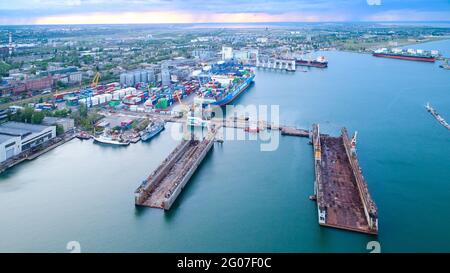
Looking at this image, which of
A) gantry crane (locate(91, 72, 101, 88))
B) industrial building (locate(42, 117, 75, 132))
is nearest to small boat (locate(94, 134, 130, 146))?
industrial building (locate(42, 117, 75, 132))

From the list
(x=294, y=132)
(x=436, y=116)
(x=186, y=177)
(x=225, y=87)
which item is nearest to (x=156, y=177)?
(x=186, y=177)

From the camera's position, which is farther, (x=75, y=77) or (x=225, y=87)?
(x=75, y=77)

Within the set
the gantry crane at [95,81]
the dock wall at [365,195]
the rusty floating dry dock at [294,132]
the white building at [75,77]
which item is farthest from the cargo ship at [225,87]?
the dock wall at [365,195]

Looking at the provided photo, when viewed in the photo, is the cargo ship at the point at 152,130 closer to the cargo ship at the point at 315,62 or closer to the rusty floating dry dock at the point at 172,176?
the rusty floating dry dock at the point at 172,176

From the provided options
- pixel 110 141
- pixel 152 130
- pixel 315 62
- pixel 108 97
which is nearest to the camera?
A: pixel 110 141

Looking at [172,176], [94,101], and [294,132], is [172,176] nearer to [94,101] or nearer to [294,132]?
[294,132]
